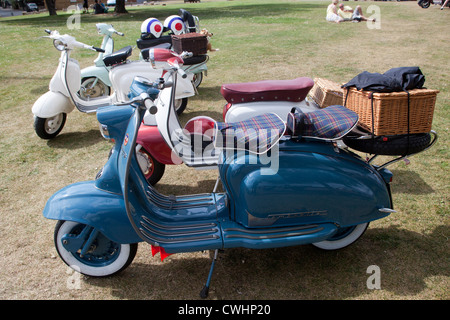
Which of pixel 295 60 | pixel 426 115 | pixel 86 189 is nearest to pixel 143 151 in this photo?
pixel 86 189

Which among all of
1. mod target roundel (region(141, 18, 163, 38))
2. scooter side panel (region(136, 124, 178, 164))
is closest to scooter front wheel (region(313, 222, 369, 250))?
scooter side panel (region(136, 124, 178, 164))

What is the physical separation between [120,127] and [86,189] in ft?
1.62

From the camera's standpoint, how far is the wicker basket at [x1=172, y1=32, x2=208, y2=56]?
5.32m

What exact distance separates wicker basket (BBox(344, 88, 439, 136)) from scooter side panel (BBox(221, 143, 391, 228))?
0.30 meters

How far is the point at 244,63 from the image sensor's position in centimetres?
812

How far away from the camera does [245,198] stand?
2.39m

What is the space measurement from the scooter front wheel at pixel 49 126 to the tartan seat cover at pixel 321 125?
352 centimetres

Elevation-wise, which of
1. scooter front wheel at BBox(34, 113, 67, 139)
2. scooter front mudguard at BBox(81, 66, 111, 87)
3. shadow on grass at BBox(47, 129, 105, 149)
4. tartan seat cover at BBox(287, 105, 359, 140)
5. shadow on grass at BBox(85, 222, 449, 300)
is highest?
tartan seat cover at BBox(287, 105, 359, 140)

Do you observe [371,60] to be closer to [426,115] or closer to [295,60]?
[295,60]

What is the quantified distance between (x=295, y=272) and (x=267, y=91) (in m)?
1.70

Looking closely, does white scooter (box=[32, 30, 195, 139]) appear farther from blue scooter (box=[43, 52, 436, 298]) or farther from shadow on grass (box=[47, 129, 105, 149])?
blue scooter (box=[43, 52, 436, 298])

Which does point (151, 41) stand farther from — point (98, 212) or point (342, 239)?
point (342, 239)

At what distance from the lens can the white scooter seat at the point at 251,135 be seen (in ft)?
7.55

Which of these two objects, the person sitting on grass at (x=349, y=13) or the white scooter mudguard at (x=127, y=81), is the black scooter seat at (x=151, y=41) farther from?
the person sitting on grass at (x=349, y=13)
